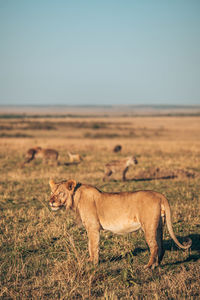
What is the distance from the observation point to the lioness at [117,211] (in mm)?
5781

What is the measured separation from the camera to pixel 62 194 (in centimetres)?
607

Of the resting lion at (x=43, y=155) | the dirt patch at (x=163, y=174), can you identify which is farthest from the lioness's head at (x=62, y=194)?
the resting lion at (x=43, y=155)

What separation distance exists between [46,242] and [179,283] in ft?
11.1

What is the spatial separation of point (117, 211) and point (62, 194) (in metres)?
1.02

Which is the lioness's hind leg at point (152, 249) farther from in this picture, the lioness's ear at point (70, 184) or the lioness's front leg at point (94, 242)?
the lioness's ear at point (70, 184)

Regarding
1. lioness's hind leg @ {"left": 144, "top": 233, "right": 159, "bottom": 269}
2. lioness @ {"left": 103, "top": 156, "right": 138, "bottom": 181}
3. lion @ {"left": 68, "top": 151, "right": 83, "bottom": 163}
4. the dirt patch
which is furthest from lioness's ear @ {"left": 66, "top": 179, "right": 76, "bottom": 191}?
lion @ {"left": 68, "top": 151, "right": 83, "bottom": 163}

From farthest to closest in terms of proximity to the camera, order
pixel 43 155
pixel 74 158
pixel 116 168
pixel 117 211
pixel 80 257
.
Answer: pixel 74 158 → pixel 43 155 → pixel 116 168 → pixel 80 257 → pixel 117 211

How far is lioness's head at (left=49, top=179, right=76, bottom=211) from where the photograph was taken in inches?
237

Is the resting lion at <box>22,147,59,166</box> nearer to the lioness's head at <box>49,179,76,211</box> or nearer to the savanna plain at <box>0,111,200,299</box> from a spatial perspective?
the savanna plain at <box>0,111,200,299</box>

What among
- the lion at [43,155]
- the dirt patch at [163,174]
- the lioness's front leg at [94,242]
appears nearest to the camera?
the lioness's front leg at [94,242]

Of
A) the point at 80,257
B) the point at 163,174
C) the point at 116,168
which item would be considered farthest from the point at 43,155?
the point at 80,257

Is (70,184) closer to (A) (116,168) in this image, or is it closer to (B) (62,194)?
(B) (62,194)

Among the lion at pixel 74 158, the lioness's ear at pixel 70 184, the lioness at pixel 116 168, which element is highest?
the lioness's ear at pixel 70 184

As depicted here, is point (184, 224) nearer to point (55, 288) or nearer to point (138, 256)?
point (138, 256)
